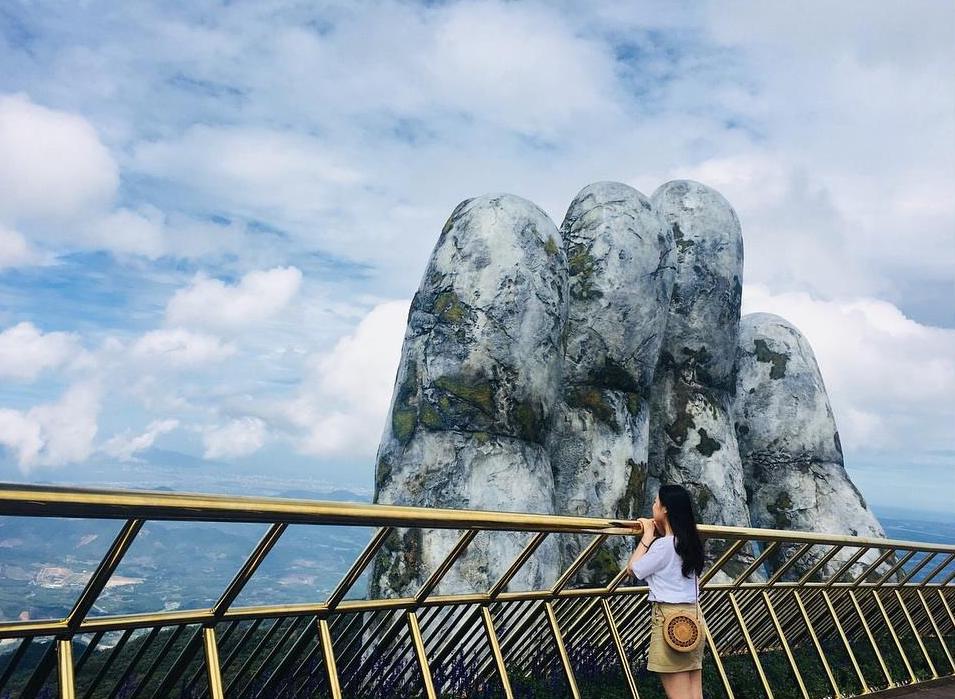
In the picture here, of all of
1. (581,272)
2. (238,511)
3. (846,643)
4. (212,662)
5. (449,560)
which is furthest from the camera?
(581,272)

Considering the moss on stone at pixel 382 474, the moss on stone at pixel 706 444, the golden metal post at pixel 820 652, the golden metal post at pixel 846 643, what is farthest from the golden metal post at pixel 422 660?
the moss on stone at pixel 706 444

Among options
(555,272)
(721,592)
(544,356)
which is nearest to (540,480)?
(544,356)

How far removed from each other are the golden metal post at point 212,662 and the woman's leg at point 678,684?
8.33 ft

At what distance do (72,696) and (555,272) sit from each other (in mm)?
9604

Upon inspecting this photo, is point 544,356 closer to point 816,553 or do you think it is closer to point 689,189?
point 689,189

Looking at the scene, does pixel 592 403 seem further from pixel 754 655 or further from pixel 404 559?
pixel 754 655

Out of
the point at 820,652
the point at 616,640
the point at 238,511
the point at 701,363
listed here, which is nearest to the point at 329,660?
the point at 238,511

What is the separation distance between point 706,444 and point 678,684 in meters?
10.4

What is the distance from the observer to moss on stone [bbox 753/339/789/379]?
17.3 m

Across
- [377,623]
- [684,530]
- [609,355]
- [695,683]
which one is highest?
[609,355]

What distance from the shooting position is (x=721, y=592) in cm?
794

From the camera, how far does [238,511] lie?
3412mm

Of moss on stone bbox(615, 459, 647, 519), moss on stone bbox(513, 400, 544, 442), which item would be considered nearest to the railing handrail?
moss on stone bbox(513, 400, 544, 442)

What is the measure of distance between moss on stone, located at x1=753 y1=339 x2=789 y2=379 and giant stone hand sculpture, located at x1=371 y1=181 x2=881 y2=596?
0.89 meters
